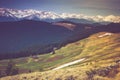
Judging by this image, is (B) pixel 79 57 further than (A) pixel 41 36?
Answer: No

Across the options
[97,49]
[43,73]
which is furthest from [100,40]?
[43,73]

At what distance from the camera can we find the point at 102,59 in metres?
37.3

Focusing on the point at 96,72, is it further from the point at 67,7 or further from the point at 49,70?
the point at 67,7

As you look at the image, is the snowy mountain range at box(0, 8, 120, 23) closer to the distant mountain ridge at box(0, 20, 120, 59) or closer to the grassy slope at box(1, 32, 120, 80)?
the distant mountain ridge at box(0, 20, 120, 59)

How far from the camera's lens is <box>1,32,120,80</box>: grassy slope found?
3666 centimetres

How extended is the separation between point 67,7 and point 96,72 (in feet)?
22.2

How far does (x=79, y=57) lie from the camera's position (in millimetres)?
37594

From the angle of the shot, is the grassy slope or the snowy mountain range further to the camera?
the snowy mountain range

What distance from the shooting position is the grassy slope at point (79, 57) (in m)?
36.7

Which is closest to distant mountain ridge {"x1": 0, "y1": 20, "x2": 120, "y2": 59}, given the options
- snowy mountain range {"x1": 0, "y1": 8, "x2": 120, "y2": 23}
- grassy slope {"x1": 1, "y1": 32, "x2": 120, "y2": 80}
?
snowy mountain range {"x1": 0, "y1": 8, "x2": 120, "y2": 23}

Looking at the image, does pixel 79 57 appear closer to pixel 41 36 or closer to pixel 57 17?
pixel 41 36

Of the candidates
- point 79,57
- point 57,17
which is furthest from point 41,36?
point 79,57

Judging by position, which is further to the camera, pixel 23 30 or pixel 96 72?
pixel 23 30

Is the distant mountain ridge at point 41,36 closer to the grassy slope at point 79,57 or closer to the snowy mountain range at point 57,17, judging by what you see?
the snowy mountain range at point 57,17
